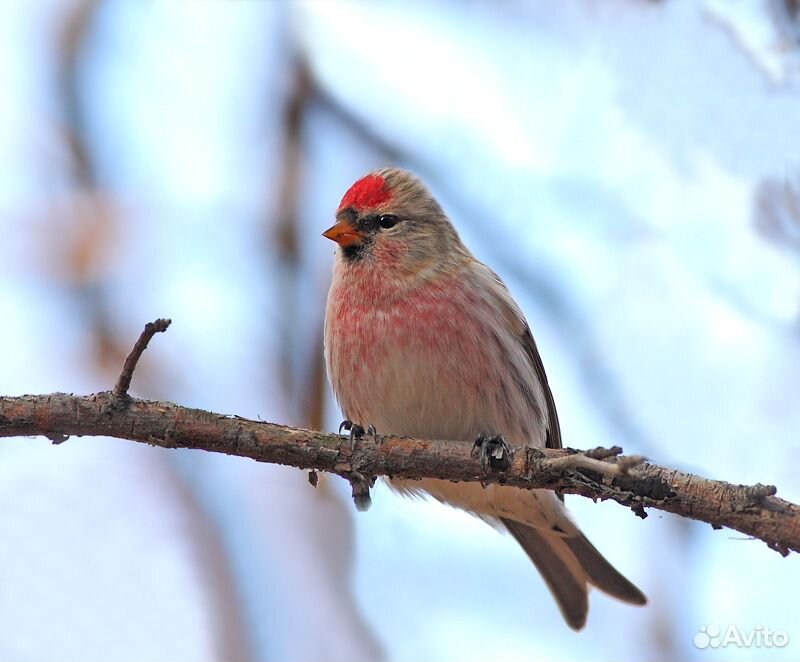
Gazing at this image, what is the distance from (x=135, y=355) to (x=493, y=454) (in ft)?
3.60

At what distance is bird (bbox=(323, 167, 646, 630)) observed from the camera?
150 inches

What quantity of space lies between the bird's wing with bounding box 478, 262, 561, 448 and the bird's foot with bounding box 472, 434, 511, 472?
1.14 m

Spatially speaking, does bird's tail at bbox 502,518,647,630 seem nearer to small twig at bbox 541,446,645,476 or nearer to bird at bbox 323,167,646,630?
bird at bbox 323,167,646,630

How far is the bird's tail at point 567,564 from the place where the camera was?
4.37m

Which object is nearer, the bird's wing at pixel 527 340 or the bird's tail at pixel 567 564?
the bird's wing at pixel 527 340

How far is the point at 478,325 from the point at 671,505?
145 centimetres

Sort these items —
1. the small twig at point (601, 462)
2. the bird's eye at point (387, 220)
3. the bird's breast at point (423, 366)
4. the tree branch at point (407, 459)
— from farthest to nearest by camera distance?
the bird's eye at point (387, 220)
the bird's breast at point (423, 366)
the tree branch at point (407, 459)
the small twig at point (601, 462)

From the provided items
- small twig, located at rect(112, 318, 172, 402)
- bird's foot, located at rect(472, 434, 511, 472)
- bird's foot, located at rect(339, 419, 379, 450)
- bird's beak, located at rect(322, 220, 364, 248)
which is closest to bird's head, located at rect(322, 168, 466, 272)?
bird's beak, located at rect(322, 220, 364, 248)

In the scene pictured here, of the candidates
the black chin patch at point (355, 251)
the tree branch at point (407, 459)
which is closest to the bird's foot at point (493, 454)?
the tree branch at point (407, 459)

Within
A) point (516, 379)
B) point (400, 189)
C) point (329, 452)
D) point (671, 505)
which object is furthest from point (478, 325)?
point (671, 505)

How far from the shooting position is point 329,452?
A: 2930 millimetres

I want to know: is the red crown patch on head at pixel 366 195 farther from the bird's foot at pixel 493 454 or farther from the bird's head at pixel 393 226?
the bird's foot at pixel 493 454

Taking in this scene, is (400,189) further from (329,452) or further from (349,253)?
(329,452)

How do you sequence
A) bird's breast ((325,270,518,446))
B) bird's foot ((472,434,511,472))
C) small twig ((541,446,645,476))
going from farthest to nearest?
bird's breast ((325,270,518,446)) → bird's foot ((472,434,511,472)) → small twig ((541,446,645,476))
